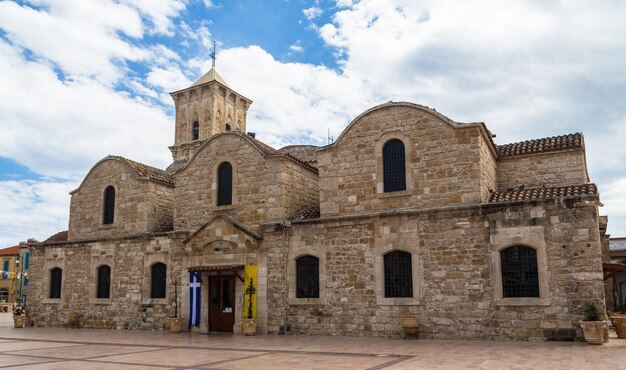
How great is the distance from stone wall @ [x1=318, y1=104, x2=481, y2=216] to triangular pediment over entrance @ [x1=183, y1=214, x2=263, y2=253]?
9.48ft

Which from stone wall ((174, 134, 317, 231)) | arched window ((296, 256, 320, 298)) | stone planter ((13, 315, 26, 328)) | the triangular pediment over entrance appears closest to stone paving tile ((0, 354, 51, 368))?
the triangular pediment over entrance

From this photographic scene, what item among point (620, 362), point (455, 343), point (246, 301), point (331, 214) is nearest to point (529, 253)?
point (455, 343)

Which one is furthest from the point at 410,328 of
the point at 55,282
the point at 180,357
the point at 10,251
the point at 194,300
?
the point at 10,251

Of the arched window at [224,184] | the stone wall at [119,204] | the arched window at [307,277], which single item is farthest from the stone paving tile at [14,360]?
the stone wall at [119,204]

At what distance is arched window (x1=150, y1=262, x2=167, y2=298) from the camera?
20922 millimetres

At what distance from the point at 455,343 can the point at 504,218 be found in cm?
376

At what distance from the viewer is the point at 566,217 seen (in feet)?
46.9

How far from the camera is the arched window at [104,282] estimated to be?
22.4m

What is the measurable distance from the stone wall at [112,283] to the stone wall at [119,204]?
0.62 meters

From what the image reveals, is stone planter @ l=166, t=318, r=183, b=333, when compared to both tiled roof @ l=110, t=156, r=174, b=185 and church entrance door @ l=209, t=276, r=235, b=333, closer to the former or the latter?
church entrance door @ l=209, t=276, r=235, b=333

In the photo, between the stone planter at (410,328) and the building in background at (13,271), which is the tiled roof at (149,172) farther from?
the building in background at (13,271)

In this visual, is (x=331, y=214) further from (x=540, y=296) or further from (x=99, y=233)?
(x=99, y=233)

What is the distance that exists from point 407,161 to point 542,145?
5.02m

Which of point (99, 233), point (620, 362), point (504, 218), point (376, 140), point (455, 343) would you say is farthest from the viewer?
point (99, 233)
